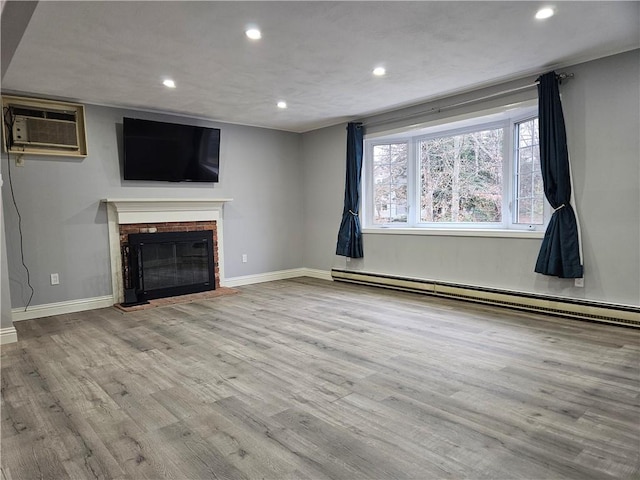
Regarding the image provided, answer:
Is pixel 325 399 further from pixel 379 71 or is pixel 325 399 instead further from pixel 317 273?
pixel 317 273

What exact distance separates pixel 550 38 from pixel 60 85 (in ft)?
14.7

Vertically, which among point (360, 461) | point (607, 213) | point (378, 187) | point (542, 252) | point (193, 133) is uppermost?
point (193, 133)

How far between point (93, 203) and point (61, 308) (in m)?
1.25

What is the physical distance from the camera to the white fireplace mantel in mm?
4914

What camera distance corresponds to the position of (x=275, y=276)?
6.58 meters

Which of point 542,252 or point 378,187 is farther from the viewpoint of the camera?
point 378,187

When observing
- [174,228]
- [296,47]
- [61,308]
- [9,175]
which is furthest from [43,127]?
[296,47]

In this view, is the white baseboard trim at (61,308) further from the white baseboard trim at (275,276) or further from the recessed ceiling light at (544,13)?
the recessed ceiling light at (544,13)

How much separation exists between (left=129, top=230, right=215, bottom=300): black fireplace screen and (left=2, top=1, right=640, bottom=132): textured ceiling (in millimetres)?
1736

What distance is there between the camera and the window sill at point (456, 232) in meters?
4.29

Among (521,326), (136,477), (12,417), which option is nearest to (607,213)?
(521,326)

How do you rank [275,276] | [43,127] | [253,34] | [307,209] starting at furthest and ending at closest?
[307,209], [275,276], [43,127], [253,34]

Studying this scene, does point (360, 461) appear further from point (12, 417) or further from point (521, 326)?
point (521, 326)

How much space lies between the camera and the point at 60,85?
4055 millimetres
